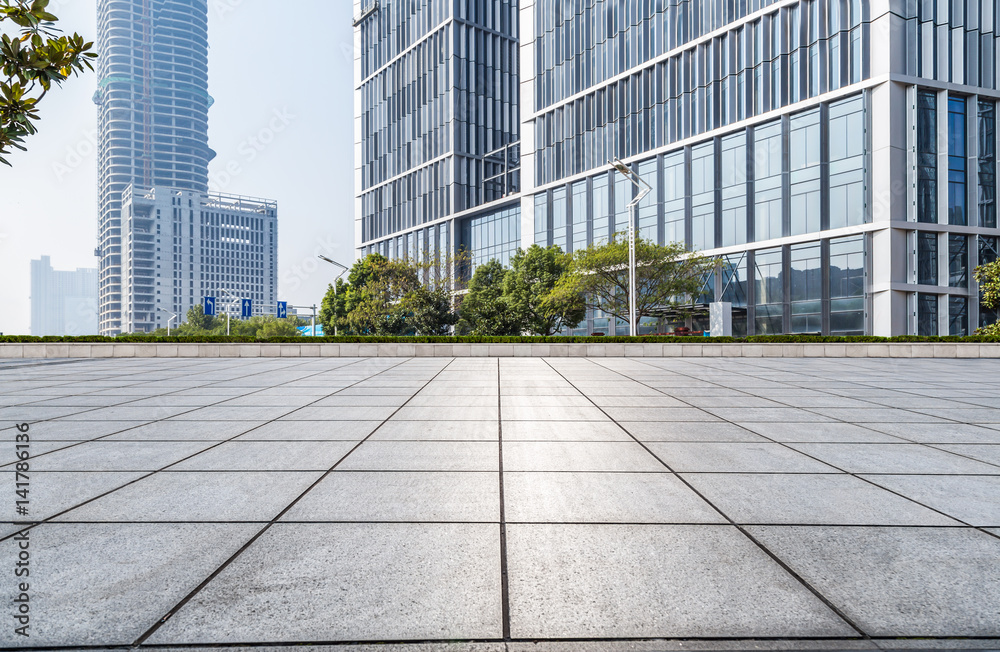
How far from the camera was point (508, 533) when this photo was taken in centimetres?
346

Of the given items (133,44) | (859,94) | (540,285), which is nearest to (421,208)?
(540,285)

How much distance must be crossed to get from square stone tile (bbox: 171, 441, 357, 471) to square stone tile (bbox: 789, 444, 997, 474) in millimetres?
4886

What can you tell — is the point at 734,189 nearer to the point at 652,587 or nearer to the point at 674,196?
the point at 674,196

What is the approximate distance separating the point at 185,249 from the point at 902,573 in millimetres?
161146

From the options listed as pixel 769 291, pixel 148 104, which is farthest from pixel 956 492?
pixel 148 104

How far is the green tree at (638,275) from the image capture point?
34.5 m

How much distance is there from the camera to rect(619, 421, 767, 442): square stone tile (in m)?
6.31

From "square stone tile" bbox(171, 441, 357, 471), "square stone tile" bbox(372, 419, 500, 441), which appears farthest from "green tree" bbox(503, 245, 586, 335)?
"square stone tile" bbox(171, 441, 357, 471)

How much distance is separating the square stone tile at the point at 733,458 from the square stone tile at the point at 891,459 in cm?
25

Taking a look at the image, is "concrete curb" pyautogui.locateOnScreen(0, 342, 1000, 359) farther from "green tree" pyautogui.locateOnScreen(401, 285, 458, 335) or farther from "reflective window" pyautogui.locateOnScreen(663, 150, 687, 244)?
"reflective window" pyautogui.locateOnScreen(663, 150, 687, 244)

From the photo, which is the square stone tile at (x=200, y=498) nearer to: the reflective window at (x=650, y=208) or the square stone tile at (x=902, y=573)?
the square stone tile at (x=902, y=573)

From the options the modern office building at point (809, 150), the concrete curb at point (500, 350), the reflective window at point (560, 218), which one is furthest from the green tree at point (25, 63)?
the reflective window at point (560, 218)

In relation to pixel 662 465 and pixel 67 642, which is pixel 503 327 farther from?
pixel 67 642

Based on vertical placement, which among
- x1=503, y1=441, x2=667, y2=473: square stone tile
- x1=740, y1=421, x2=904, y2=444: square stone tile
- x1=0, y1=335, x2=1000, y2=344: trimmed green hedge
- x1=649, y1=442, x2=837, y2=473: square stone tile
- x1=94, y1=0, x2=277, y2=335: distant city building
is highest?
x1=94, y1=0, x2=277, y2=335: distant city building
